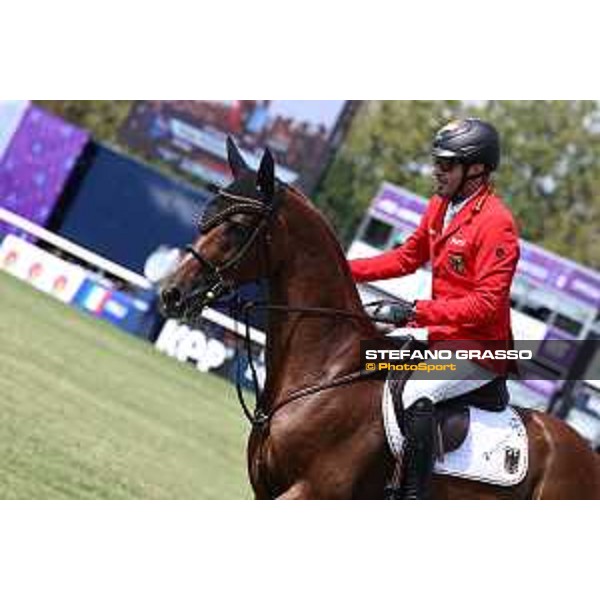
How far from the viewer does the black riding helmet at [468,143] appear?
22.7 ft

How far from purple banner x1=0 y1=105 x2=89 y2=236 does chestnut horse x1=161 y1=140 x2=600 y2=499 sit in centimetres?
1744

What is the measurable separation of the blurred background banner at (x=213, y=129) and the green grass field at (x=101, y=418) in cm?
1624

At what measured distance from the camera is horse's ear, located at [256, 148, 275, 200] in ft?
21.6

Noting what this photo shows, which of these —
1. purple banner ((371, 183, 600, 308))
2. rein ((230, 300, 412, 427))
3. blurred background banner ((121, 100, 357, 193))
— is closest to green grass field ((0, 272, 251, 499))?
rein ((230, 300, 412, 427))

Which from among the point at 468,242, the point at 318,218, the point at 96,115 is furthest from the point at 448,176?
the point at 96,115

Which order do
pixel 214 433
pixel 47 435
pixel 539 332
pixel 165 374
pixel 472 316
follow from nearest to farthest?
1. pixel 472 316
2. pixel 47 435
3. pixel 214 433
4. pixel 165 374
5. pixel 539 332

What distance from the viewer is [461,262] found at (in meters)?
6.80

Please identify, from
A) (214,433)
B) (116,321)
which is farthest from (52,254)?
(214,433)

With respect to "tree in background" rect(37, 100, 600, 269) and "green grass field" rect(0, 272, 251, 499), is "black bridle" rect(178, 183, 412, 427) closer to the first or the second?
"green grass field" rect(0, 272, 251, 499)

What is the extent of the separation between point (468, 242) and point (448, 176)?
0.46 metres

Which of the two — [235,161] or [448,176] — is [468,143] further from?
[235,161]

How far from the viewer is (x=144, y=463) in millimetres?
11422
